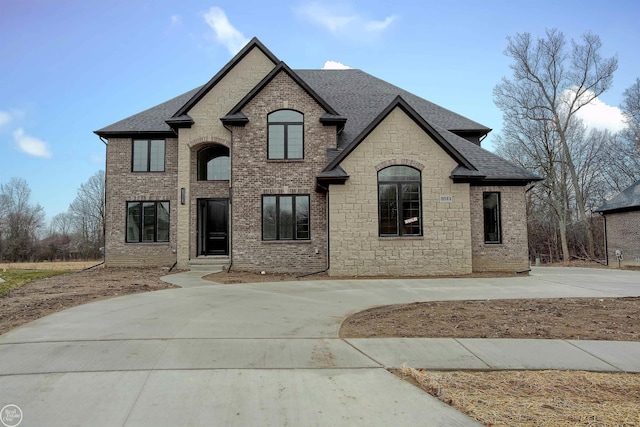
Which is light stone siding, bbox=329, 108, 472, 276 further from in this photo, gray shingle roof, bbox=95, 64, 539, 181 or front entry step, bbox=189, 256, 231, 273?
front entry step, bbox=189, 256, 231, 273

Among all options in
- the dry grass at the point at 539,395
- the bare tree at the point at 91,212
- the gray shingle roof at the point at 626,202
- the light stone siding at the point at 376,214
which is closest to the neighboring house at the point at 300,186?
the light stone siding at the point at 376,214

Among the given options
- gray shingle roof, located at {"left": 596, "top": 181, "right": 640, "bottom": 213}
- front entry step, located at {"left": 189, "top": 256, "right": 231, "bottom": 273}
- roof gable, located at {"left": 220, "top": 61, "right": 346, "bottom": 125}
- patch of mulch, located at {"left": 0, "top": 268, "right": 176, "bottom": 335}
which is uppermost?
roof gable, located at {"left": 220, "top": 61, "right": 346, "bottom": 125}

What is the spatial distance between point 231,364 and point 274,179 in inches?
456

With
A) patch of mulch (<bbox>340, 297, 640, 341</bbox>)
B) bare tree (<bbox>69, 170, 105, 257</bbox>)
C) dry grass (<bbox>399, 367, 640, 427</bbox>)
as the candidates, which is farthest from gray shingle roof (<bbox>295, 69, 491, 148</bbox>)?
bare tree (<bbox>69, 170, 105, 257</bbox>)

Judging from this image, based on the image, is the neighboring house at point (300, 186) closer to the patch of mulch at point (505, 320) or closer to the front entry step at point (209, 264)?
the front entry step at point (209, 264)

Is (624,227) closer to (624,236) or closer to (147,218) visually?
(624,236)

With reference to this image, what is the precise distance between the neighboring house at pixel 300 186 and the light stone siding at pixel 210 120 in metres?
0.04

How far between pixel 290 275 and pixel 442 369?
10728mm

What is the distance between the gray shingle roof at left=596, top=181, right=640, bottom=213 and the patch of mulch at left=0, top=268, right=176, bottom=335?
84.0ft

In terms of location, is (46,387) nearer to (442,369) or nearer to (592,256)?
(442,369)

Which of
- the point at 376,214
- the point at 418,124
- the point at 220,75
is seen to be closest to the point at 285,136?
the point at 220,75

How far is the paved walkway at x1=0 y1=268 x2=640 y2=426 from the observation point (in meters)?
3.59

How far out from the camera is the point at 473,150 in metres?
17.7

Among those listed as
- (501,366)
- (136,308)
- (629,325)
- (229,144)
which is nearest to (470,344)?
(501,366)
